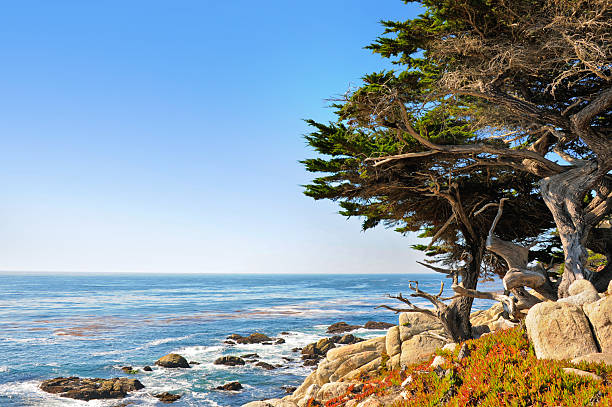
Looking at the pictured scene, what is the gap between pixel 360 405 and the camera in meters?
6.96

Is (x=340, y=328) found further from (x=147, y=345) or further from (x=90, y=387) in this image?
(x=90, y=387)

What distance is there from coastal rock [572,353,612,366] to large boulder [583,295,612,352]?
299 mm

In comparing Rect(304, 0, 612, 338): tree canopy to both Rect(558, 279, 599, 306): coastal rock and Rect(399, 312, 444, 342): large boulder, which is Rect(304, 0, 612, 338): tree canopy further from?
Rect(399, 312, 444, 342): large boulder

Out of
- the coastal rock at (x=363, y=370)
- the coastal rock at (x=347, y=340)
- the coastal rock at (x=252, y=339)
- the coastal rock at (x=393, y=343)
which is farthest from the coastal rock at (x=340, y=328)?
the coastal rock at (x=363, y=370)

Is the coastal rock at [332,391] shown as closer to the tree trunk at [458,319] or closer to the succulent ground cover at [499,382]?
the succulent ground cover at [499,382]

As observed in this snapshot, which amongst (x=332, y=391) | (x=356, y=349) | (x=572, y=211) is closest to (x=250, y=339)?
(x=356, y=349)

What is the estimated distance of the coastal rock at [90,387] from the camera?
15781 mm

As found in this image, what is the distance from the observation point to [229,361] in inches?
827

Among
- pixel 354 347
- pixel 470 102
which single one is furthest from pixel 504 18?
pixel 354 347

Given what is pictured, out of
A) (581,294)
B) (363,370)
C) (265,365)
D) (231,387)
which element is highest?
(581,294)

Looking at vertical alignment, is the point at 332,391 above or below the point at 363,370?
above

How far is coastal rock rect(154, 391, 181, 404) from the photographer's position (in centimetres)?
1517

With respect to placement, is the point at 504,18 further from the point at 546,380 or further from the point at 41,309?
the point at 41,309

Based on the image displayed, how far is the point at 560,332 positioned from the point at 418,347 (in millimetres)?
6093
